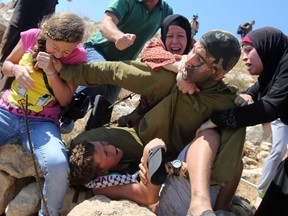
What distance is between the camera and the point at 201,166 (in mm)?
2553

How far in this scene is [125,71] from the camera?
2.97 m

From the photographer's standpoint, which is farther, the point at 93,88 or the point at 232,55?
the point at 93,88

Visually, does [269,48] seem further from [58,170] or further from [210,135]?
[58,170]

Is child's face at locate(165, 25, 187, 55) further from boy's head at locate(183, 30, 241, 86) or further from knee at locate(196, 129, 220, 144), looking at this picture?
knee at locate(196, 129, 220, 144)

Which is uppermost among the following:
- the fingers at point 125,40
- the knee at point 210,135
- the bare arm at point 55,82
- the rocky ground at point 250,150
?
the fingers at point 125,40

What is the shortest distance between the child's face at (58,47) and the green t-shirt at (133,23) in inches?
36.6

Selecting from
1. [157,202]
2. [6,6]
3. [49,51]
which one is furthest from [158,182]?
[6,6]

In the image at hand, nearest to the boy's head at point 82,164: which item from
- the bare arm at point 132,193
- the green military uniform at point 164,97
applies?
the bare arm at point 132,193

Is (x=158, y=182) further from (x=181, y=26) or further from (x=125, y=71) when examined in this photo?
(x=181, y=26)

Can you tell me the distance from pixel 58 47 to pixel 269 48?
1.70 meters

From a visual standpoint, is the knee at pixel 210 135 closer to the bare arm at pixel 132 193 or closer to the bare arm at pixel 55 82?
the bare arm at pixel 132 193

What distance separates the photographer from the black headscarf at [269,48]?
10.0 feet

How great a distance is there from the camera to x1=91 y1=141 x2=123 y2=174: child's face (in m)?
2.83

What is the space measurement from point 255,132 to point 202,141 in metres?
4.00
